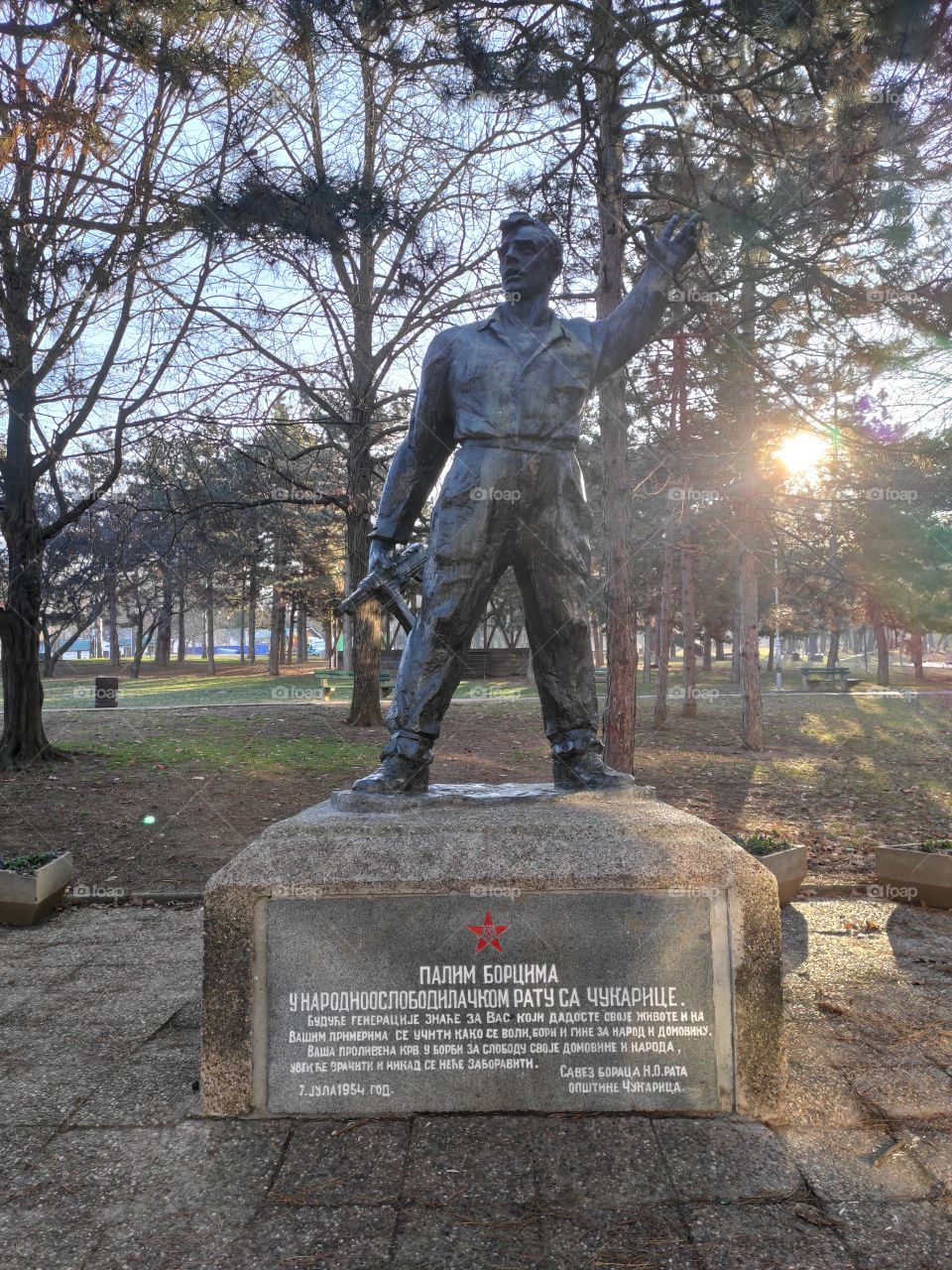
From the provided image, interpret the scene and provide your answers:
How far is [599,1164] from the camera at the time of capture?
2.35 m

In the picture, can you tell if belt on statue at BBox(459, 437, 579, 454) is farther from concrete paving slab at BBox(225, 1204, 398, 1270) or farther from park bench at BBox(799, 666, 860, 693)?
park bench at BBox(799, 666, 860, 693)

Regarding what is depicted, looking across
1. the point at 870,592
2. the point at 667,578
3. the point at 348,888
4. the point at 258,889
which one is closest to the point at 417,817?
the point at 348,888

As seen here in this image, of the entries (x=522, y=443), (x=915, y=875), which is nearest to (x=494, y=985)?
(x=522, y=443)

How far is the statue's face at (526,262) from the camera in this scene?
3.34 m

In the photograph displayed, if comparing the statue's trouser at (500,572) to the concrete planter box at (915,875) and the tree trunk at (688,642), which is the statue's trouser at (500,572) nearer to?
the concrete planter box at (915,875)

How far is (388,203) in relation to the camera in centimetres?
795

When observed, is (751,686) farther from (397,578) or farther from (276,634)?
(276,634)

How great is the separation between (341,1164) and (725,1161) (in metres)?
1.07

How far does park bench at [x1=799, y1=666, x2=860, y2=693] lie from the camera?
84.0 ft

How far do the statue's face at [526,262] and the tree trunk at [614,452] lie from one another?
4304 mm

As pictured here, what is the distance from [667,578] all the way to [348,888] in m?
15.4

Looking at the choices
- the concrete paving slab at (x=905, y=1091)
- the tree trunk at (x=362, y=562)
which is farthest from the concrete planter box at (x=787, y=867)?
the tree trunk at (x=362, y=562)

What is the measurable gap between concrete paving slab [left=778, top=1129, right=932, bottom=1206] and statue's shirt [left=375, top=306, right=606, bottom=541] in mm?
2482

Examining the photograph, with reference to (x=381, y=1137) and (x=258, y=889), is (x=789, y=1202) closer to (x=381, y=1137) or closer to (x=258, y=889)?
(x=381, y=1137)
